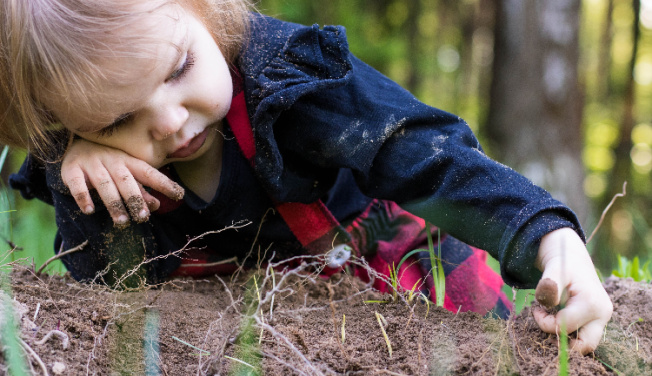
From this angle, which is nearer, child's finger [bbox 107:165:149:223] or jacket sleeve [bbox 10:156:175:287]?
child's finger [bbox 107:165:149:223]

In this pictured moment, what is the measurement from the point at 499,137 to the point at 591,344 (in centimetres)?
353

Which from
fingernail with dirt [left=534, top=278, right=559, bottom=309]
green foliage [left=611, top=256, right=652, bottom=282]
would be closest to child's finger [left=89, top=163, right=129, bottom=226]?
fingernail with dirt [left=534, top=278, right=559, bottom=309]

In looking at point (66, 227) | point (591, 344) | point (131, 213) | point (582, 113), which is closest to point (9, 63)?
point (131, 213)

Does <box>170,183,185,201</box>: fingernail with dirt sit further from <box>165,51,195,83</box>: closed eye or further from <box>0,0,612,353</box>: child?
<box>165,51,195,83</box>: closed eye

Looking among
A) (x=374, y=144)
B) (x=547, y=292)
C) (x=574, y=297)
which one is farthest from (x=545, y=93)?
(x=547, y=292)

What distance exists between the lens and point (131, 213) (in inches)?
58.3

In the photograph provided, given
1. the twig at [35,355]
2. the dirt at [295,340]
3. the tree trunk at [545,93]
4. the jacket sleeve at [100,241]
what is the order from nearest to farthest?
the twig at [35,355]
the dirt at [295,340]
the jacket sleeve at [100,241]
the tree trunk at [545,93]

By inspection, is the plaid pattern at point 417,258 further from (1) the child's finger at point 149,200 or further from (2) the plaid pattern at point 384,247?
(1) the child's finger at point 149,200

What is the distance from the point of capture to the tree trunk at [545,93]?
4215mm

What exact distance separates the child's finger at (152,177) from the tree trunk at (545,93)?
336 centimetres

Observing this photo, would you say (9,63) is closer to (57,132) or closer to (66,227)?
(57,132)

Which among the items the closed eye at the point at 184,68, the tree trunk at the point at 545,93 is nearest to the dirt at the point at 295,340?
the closed eye at the point at 184,68

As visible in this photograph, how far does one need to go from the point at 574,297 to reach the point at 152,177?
42.9 inches

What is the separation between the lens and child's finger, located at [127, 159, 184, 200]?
4.87 ft
